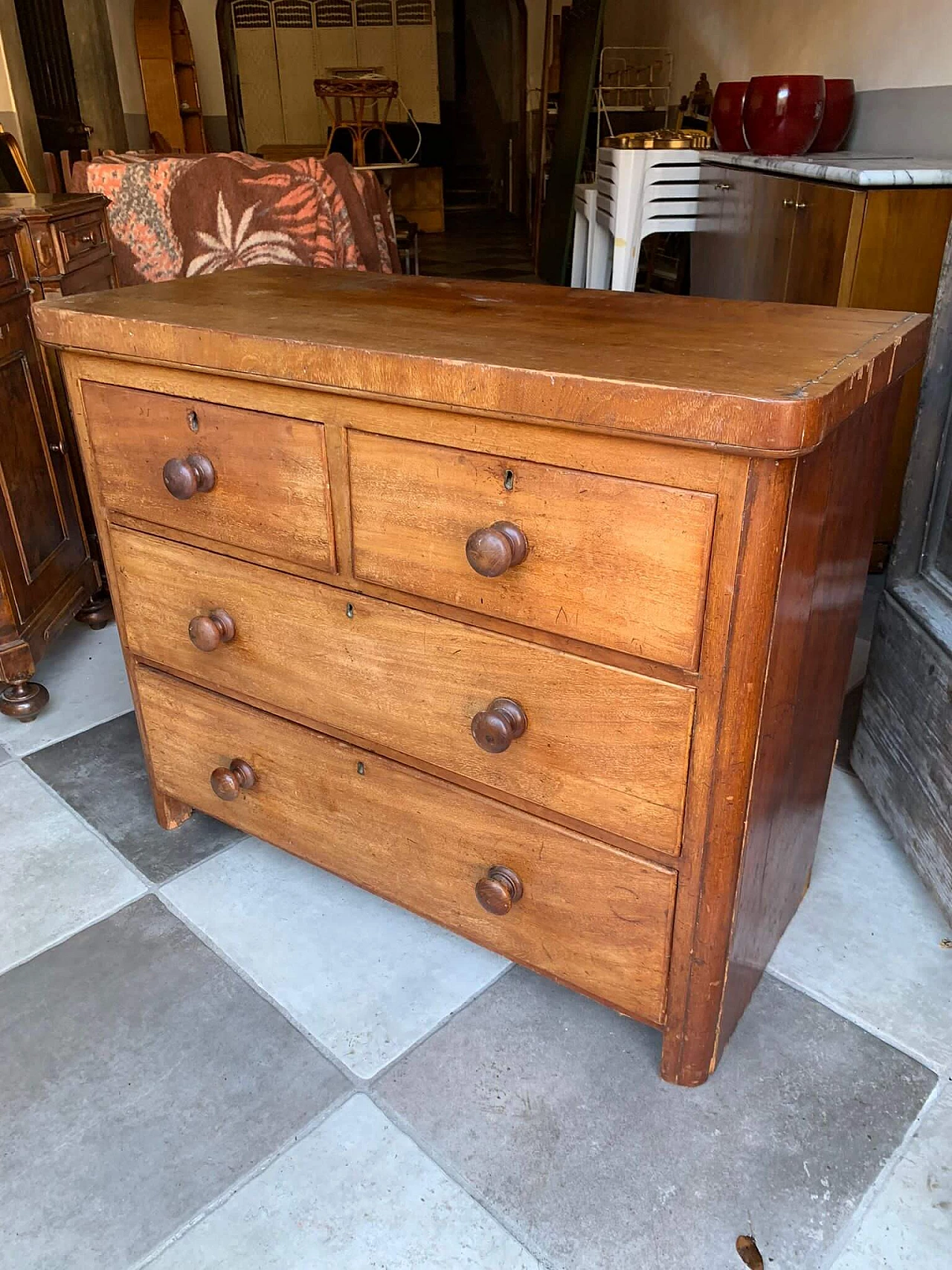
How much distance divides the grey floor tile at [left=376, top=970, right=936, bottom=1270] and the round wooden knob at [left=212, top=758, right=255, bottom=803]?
408mm

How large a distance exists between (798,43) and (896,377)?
3.08 m

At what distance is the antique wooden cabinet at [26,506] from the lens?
1.66 m

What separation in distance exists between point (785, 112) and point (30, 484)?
2217 millimetres

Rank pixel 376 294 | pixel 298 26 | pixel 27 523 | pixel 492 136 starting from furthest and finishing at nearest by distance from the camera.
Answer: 1. pixel 492 136
2. pixel 298 26
3. pixel 27 523
4. pixel 376 294

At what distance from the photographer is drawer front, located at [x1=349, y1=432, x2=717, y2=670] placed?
2.48ft

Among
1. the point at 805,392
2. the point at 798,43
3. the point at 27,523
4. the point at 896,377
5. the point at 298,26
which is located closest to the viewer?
the point at 805,392

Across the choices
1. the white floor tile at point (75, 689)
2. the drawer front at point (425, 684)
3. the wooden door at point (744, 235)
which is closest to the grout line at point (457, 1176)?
the drawer front at point (425, 684)

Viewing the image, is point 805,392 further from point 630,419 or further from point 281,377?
point 281,377

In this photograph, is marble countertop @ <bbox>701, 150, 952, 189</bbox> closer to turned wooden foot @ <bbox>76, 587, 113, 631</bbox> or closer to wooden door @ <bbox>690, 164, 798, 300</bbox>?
wooden door @ <bbox>690, 164, 798, 300</bbox>

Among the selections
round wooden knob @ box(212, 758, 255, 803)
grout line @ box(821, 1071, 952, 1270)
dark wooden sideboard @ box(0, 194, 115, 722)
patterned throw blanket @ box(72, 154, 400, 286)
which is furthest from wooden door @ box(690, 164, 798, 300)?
grout line @ box(821, 1071, 952, 1270)

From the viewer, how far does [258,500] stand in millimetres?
1017

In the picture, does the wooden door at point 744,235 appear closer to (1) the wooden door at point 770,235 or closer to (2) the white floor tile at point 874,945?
(1) the wooden door at point 770,235

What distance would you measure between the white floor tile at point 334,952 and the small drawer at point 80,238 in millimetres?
1236

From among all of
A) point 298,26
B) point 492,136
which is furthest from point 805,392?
point 492,136
